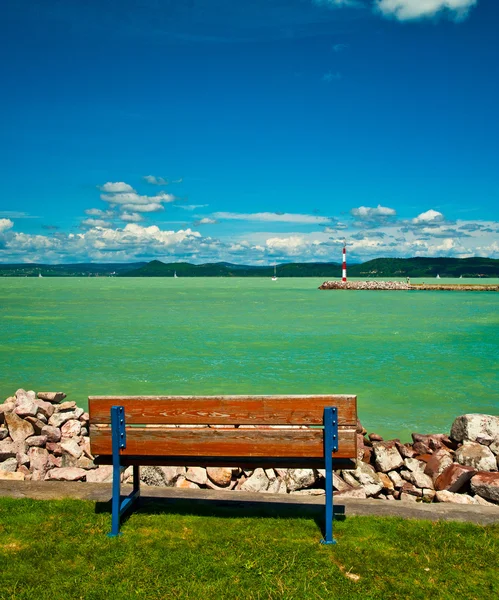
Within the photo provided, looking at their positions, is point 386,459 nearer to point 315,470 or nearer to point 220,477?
point 315,470

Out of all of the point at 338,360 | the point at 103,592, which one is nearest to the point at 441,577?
the point at 103,592

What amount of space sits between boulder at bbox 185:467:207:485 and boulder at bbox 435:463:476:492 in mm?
3727

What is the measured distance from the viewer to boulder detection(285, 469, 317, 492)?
825cm

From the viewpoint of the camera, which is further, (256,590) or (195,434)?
(195,434)

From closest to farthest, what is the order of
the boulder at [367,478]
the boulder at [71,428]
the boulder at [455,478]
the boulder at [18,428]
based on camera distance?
1. the boulder at [455,478]
2. the boulder at [367,478]
3. the boulder at [18,428]
4. the boulder at [71,428]

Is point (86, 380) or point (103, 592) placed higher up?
point (103, 592)

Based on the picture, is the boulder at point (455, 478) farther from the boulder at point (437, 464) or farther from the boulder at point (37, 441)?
the boulder at point (37, 441)

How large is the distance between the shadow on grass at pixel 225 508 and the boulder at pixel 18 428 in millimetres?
6039

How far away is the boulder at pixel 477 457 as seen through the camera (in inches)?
376

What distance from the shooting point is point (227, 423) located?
16.4 ft

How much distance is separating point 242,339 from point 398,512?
31076 millimetres

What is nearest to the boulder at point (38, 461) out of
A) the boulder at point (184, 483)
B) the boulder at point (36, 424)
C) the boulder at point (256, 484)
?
the boulder at point (36, 424)

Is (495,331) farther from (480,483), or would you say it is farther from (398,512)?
(398,512)

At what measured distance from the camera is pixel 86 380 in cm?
2225
